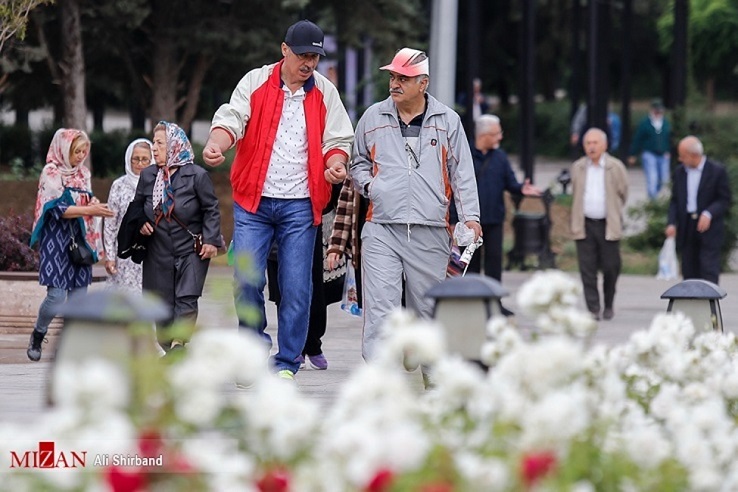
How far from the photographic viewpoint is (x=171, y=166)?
10.1 meters

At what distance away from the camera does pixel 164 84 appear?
2325 cm

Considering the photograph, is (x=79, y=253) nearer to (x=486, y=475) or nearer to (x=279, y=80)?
(x=279, y=80)

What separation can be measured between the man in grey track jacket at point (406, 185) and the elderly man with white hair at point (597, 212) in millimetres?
5543

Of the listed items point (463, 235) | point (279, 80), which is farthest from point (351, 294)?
point (279, 80)

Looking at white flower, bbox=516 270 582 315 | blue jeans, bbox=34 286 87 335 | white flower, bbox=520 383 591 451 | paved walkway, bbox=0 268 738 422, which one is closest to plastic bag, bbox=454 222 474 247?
paved walkway, bbox=0 268 738 422

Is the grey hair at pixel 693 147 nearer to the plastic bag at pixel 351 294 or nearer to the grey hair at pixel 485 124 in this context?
the grey hair at pixel 485 124

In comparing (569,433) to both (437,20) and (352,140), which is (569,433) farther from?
(437,20)

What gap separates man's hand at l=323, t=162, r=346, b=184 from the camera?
882 centimetres

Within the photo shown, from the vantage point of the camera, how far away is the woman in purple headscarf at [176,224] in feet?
32.6

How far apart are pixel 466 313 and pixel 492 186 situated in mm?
7586

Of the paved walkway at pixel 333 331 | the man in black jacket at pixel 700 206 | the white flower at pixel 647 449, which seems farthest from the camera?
the man in black jacket at pixel 700 206

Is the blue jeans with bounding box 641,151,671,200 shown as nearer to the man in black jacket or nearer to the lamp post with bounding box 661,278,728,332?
the man in black jacket

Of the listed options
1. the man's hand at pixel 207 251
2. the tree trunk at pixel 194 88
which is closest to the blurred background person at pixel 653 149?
the tree trunk at pixel 194 88

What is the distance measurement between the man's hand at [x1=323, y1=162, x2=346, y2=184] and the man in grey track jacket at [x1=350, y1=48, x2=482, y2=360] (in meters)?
0.21
